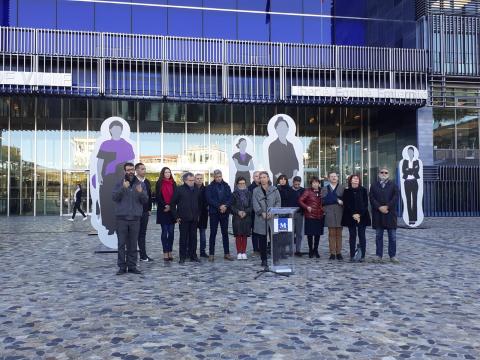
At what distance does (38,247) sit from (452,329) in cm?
975

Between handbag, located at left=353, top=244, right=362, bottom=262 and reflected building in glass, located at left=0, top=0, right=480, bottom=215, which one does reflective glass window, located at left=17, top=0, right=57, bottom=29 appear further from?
handbag, located at left=353, top=244, right=362, bottom=262

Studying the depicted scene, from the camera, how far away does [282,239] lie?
27.2 ft

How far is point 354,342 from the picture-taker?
179 inches

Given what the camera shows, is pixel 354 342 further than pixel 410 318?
No

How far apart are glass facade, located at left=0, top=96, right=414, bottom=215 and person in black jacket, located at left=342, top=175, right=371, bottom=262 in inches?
582

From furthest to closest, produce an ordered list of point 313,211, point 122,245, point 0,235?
point 0,235
point 313,211
point 122,245

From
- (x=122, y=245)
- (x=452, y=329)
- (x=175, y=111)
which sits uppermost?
(x=175, y=111)

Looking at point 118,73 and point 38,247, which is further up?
point 118,73

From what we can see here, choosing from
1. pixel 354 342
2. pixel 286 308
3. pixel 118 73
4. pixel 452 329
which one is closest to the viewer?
→ pixel 354 342

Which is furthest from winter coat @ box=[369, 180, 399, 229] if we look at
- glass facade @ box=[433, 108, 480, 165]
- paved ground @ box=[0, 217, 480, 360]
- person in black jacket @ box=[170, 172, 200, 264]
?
glass facade @ box=[433, 108, 480, 165]

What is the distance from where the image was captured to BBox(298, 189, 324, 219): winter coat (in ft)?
32.2

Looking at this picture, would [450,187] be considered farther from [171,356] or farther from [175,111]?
[171,356]

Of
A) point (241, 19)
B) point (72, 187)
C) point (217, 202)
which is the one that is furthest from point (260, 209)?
point (72, 187)

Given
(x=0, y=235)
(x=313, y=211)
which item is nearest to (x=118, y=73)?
(x=0, y=235)
